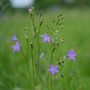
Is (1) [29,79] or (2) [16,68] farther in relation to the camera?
(2) [16,68]

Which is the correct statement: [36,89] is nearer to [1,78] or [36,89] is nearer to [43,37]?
[43,37]

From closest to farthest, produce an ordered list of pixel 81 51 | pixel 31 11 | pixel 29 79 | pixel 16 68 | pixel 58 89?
pixel 31 11 < pixel 58 89 < pixel 29 79 < pixel 16 68 < pixel 81 51

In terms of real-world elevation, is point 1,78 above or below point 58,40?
below

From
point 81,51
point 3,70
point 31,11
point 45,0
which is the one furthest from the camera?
point 45,0

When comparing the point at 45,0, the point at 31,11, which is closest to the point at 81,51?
the point at 31,11

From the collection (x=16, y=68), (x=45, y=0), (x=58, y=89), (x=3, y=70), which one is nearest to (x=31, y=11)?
(x=58, y=89)

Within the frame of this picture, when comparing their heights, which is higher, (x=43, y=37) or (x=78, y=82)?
Answer: (x=43, y=37)

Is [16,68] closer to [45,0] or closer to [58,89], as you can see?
[58,89]

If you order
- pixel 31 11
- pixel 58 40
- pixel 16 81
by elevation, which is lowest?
pixel 16 81

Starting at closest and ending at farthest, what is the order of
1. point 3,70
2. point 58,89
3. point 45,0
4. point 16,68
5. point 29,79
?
1. point 58,89
2. point 29,79
3. point 3,70
4. point 16,68
5. point 45,0
